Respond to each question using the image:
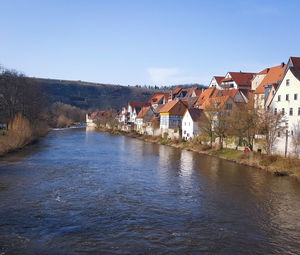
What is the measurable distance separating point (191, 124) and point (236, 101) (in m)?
7.72

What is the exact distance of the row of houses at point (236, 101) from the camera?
2967cm

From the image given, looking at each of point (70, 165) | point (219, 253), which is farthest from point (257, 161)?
point (219, 253)

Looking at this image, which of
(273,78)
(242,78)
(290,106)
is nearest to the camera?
(290,106)

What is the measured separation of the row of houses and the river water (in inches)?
323

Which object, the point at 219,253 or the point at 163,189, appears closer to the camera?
the point at 219,253

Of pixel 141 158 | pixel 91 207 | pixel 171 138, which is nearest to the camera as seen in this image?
pixel 91 207

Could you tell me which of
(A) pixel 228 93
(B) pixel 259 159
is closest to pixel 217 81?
(A) pixel 228 93

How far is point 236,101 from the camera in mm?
46844

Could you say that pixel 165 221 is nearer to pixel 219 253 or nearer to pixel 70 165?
pixel 219 253

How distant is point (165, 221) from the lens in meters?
14.2

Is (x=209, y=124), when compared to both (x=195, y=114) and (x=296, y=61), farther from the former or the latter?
(x=296, y=61)

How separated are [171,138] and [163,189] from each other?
32.0m

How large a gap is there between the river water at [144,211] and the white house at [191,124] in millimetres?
18985

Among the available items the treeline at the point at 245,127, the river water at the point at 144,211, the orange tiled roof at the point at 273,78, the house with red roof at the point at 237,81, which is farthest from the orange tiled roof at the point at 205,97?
the river water at the point at 144,211
